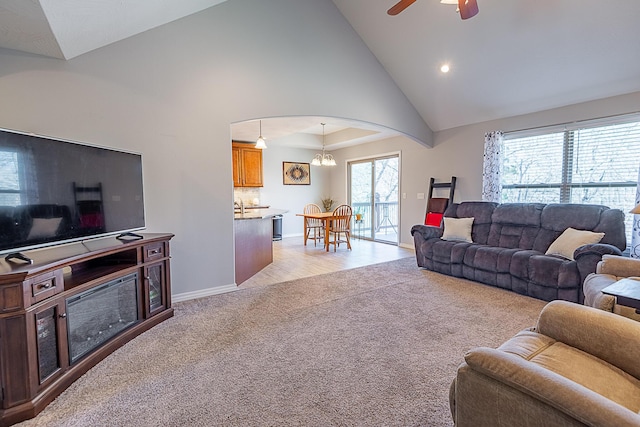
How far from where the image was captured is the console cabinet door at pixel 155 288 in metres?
2.67

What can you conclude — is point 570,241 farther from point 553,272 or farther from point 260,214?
point 260,214

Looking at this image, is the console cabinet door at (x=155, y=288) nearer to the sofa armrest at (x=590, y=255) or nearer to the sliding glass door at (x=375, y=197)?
the sofa armrest at (x=590, y=255)

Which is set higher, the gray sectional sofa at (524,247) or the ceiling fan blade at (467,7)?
the ceiling fan blade at (467,7)

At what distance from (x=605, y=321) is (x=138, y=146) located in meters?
3.80

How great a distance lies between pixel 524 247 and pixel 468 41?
2.81 meters

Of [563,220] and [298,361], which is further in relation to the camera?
[563,220]

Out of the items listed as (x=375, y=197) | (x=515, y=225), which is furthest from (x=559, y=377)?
(x=375, y=197)

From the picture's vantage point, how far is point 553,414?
895 mm

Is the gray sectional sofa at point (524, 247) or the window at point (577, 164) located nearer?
the gray sectional sofa at point (524, 247)

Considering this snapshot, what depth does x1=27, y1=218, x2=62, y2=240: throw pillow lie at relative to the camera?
74.7 inches

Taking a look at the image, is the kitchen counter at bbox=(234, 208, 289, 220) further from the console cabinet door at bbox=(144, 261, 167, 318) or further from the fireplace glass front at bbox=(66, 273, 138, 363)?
Result: the fireplace glass front at bbox=(66, 273, 138, 363)

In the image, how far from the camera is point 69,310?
1965 mm

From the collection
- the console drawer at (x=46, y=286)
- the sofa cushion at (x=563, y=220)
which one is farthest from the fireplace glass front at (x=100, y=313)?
the sofa cushion at (x=563, y=220)

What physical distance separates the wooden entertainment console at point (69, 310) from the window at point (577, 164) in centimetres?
505
